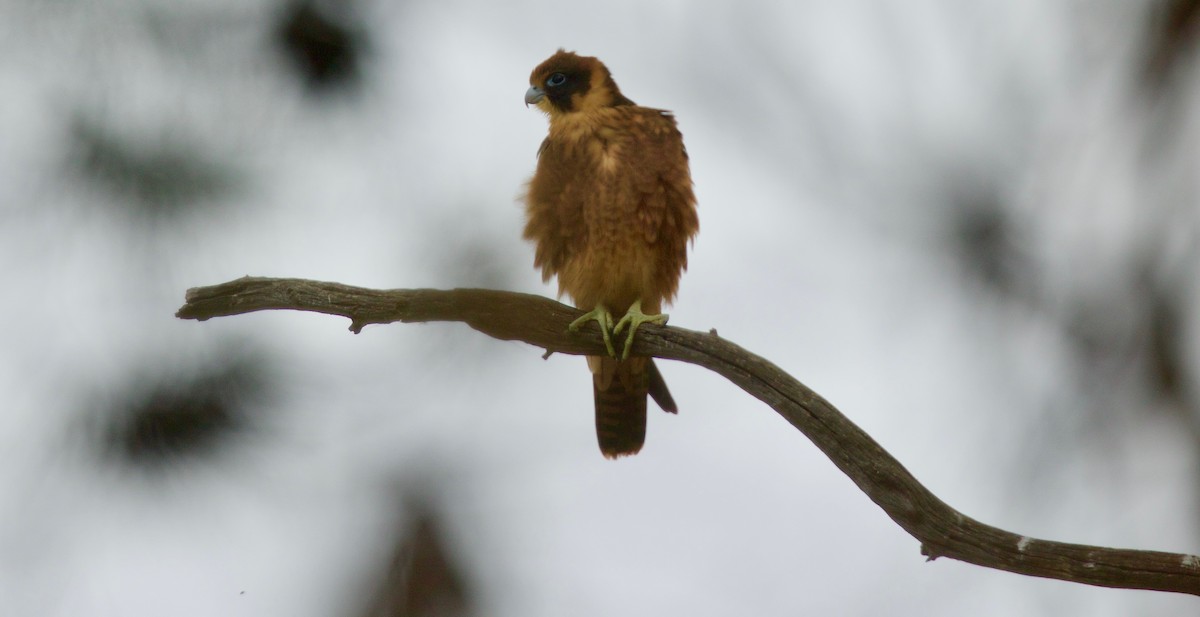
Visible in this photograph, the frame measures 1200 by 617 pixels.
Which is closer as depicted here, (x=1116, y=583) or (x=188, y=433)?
(x=188, y=433)

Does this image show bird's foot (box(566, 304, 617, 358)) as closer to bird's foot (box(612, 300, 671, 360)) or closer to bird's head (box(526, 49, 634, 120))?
bird's foot (box(612, 300, 671, 360))

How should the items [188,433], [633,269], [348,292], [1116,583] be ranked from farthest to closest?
[633,269]
[348,292]
[1116,583]
[188,433]

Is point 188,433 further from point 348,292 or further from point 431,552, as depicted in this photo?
point 348,292

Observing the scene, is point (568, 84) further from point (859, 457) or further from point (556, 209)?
point (859, 457)

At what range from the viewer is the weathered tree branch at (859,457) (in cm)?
218

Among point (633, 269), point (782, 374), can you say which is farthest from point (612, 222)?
point (782, 374)

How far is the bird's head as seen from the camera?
4.11 m

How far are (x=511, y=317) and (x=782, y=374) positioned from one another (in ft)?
6.19

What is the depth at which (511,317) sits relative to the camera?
1116 millimetres

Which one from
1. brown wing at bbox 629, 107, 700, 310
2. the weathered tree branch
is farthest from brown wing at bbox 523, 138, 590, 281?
the weathered tree branch

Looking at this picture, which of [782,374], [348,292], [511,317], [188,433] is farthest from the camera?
[782,374]

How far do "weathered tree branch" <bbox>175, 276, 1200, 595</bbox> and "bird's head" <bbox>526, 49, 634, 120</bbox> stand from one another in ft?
4.01

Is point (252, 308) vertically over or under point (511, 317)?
over

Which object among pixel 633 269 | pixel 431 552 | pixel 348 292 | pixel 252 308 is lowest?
pixel 431 552
